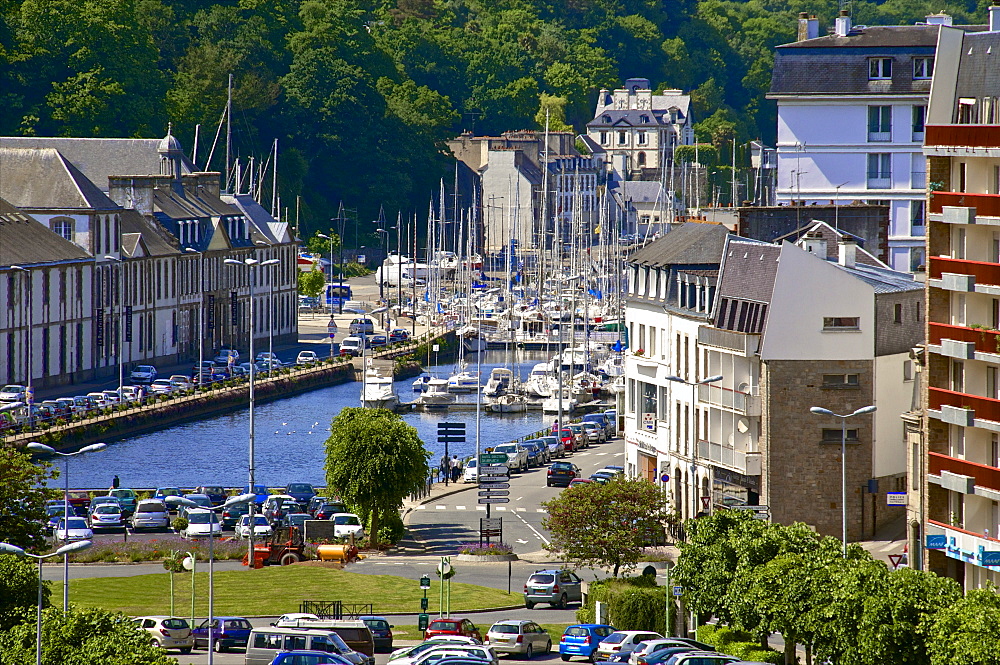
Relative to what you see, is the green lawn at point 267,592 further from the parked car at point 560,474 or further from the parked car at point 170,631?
the parked car at point 560,474

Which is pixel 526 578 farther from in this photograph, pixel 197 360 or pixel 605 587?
pixel 197 360

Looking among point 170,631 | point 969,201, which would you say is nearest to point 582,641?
point 170,631

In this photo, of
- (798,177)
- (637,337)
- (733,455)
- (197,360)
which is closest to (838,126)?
(798,177)

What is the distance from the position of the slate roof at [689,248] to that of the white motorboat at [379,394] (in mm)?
44218

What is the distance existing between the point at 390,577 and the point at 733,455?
41.0 feet

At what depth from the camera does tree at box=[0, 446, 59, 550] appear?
5644cm

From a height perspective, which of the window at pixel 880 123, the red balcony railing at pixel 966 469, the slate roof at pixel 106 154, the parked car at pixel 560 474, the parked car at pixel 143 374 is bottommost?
the parked car at pixel 560 474

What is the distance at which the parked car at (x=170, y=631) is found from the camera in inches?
2028

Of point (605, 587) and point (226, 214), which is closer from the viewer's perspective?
point (605, 587)

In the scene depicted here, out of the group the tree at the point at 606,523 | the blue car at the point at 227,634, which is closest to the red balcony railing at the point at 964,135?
the tree at the point at 606,523

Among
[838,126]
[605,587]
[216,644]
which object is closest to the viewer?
[216,644]

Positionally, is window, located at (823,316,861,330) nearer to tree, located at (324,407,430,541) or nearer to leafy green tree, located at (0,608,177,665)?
tree, located at (324,407,430,541)

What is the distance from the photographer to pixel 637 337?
3263 inches

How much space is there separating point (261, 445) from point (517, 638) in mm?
60493
